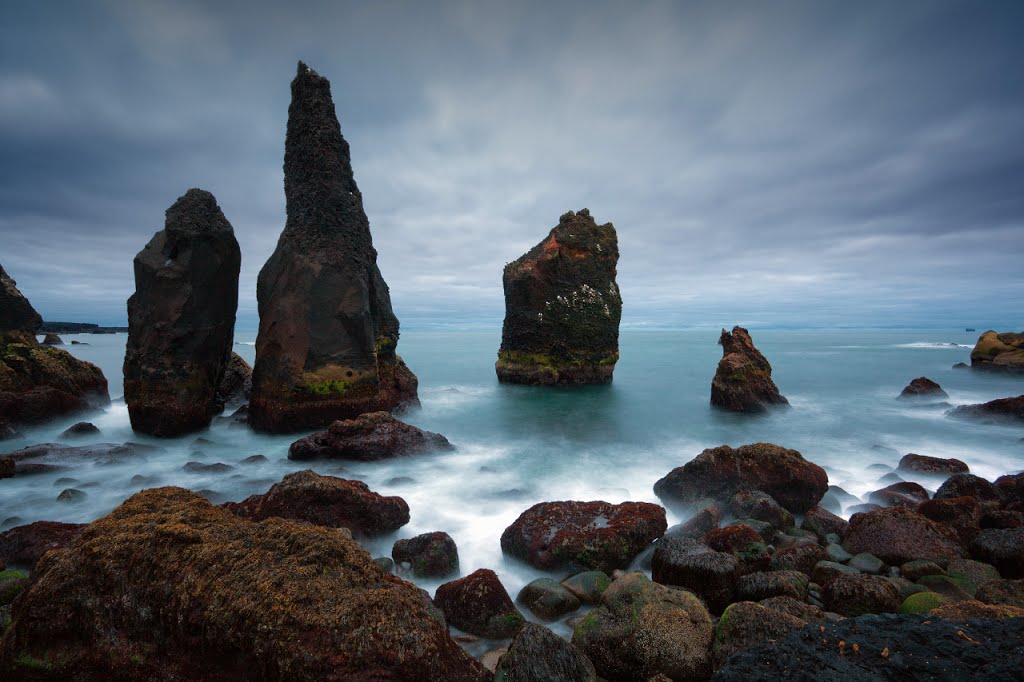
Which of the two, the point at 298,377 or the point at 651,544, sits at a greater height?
the point at 298,377

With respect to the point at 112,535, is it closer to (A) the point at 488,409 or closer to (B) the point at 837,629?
(B) the point at 837,629

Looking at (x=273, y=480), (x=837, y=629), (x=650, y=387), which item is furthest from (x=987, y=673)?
(x=650, y=387)

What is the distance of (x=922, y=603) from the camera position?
413 centimetres

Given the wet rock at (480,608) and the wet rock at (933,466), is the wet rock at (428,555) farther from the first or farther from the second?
the wet rock at (933,466)

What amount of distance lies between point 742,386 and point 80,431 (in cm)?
1888

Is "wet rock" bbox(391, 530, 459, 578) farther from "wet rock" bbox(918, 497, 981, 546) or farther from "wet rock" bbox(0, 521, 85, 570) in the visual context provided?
"wet rock" bbox(918, 497, 981, 546)

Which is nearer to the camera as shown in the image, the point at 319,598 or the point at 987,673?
the point at 987,673

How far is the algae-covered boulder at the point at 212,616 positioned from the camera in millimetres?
2375

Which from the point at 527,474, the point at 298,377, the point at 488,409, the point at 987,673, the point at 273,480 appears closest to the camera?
the point at 987,673

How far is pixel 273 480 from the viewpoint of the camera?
905cm

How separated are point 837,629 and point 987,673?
537 millimetres

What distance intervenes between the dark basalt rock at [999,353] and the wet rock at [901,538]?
1283 inches

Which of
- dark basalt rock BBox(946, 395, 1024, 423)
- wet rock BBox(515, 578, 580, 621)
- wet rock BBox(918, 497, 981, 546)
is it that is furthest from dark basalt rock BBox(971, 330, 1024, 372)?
wet rock BBox(515, 578, 580, 621)

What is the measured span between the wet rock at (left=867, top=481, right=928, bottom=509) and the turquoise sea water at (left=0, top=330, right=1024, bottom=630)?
0.81 m
